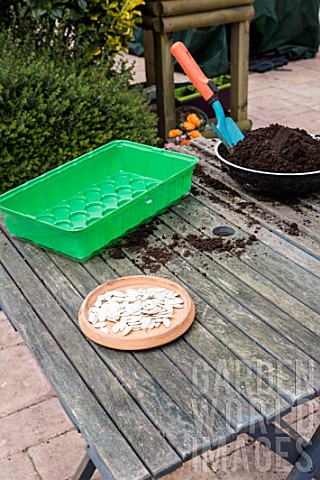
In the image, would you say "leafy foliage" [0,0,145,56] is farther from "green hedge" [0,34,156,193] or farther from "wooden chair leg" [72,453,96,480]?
"wooden chair leg" [72,453,96,480]

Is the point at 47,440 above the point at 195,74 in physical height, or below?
below

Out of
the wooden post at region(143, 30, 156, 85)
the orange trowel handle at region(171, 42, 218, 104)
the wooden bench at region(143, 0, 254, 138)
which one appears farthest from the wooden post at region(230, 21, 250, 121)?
the orange trowel handle at region(171, 42, 218, 104)

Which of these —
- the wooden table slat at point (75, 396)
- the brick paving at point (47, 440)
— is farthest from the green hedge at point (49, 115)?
the wooden table slat at point (75, 396)

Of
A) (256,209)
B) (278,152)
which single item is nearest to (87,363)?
(256,209)

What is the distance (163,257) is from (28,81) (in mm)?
1935

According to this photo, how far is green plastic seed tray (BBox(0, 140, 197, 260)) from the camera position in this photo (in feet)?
6.02

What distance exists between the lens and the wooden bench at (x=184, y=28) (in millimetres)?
4172

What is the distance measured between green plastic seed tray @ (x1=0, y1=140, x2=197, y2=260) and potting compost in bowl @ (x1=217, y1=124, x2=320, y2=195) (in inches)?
7.1

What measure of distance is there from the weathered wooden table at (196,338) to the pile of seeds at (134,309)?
2.4 inches

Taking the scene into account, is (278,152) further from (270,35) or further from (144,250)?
(270,35)

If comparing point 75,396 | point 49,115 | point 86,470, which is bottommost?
point 86,470

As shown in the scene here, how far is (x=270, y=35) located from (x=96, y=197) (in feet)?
19.7

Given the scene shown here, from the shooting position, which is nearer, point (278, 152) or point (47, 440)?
point (278, 152)

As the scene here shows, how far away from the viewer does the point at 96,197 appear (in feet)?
7.01
